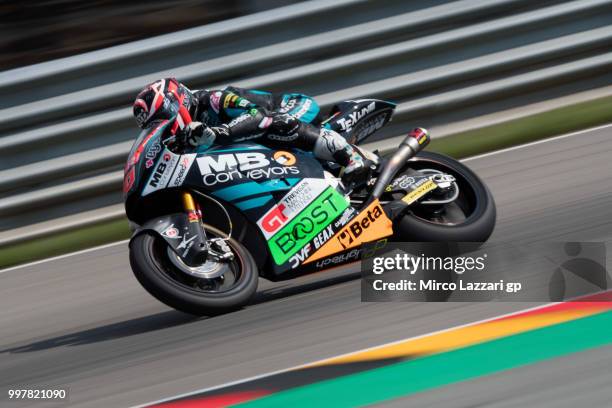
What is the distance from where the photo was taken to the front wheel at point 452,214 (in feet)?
19.1

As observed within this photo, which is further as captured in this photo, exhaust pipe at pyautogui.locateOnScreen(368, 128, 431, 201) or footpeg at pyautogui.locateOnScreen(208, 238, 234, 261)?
exhaust pipe at pyautogui.locateOnScreen(368, 128, 431, 201)

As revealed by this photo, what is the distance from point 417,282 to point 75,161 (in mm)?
4284

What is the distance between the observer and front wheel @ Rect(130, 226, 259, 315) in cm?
527

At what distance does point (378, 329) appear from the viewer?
4.88 metres

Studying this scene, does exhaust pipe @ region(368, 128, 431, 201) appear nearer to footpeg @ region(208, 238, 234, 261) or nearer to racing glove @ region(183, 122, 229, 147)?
footpeg @ region(208, 238, 234, 261)

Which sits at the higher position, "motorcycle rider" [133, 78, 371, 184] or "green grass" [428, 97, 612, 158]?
"motorcycle rider" [133, 78, 371, 184]

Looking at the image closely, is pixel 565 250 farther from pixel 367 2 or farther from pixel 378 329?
pixel 367 2

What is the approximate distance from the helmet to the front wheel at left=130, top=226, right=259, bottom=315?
70 centimetres

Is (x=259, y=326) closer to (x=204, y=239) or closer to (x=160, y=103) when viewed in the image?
(x=204, y=239)

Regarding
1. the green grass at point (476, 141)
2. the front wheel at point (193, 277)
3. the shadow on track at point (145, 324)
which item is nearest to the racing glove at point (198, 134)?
the front wheel at point (193, 277)

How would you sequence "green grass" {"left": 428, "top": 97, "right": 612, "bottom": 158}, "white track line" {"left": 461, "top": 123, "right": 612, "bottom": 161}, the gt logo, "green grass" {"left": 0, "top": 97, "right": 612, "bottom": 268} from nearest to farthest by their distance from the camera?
the gt logo < "green grass" {"left": 0, "top": 97, "right": 612, "bottom": 268} < "white track line" {"left": 461, "top": 123, "right": 612, "bottom": 161} < "green grass" {"left": 428, "top": 97, "right": 612, "bottom": 158}

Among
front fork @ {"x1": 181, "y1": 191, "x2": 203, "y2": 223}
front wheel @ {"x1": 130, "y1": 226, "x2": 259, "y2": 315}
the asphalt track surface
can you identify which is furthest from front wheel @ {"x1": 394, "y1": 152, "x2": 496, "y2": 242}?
front fork @ {"x1": 181, "y1": 191, "x2": 203, "y2": 223}

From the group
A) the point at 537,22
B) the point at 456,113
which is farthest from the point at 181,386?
the point at 537,22

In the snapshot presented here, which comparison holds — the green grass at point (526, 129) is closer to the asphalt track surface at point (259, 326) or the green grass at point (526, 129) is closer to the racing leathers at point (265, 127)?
the asphalt track surface at point (259, 326)
